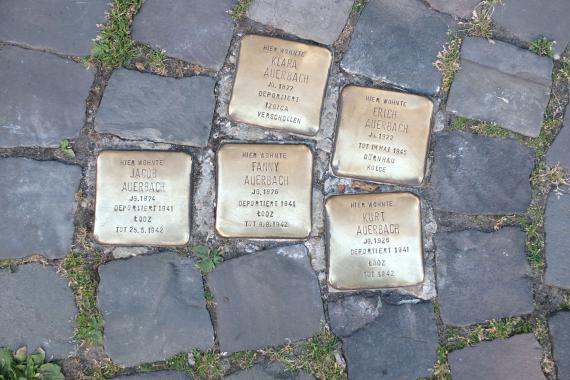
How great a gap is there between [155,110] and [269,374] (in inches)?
52.4

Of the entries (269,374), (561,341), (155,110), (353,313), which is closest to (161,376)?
(269,374)

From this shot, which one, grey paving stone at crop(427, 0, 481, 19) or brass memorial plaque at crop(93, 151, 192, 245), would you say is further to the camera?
grey paving stone at crop(427, 0, 481, 19)

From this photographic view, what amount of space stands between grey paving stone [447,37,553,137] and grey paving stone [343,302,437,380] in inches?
38.9

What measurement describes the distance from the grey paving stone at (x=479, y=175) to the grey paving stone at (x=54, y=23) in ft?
5.60

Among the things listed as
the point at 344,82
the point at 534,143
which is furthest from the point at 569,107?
the point at 344,82

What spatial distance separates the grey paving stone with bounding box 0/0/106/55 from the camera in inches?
99.7

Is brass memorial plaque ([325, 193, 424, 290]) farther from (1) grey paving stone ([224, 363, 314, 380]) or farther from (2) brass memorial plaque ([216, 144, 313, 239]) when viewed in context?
(1) grey paving stone ([224, 363, 314, 380])

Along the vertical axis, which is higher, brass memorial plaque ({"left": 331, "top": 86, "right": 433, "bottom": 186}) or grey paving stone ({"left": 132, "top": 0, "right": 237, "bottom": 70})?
grey paving stone ({"left": 132, "top": 0, "right": 237, "bottom": 70})

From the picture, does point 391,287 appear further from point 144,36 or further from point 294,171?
point 144,36

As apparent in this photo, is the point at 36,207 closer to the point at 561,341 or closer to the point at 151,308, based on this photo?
the point at 151,308

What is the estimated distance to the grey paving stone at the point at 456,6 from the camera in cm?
259

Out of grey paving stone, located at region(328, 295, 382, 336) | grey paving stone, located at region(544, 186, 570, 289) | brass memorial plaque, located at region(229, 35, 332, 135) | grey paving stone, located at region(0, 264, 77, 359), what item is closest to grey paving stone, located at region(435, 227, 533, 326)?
grey paving stone, located at region(544, 186, 570, 289)

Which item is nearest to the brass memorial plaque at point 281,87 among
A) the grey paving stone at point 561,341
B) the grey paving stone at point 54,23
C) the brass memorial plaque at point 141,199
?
the brass memorial plaque at point 141,199

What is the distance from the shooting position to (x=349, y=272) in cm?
251
